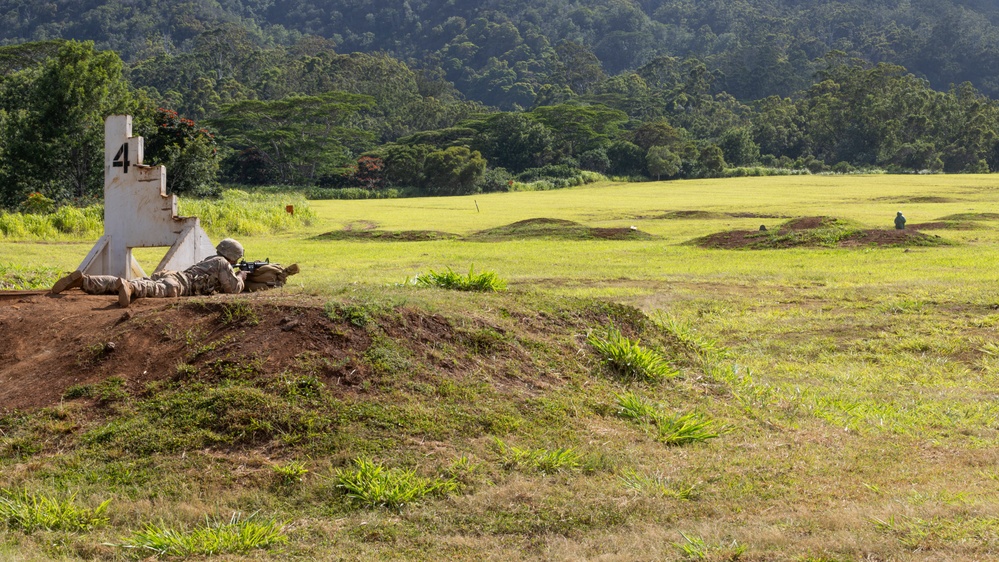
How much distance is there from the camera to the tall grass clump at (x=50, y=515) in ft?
15.3

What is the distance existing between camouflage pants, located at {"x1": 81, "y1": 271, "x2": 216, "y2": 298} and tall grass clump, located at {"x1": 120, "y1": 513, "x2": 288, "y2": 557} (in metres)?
3.64

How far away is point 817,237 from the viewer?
69.6ft

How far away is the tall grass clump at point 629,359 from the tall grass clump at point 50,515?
3.93 m

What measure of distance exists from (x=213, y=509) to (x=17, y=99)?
41.7 m

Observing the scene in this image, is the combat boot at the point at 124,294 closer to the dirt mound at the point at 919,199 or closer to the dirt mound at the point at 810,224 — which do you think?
the dirt mound at the point at 810,224

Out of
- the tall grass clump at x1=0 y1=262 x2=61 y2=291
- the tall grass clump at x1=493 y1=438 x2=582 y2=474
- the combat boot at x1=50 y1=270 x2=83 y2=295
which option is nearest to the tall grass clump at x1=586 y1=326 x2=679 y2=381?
the tall grass clump at x1=493 y1=438 x2=582 y2=474

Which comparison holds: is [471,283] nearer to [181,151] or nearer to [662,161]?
[181,151]

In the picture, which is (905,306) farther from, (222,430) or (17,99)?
(17,99)

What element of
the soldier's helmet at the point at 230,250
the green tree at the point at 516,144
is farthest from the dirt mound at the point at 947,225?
the green tree at the point at 516,144

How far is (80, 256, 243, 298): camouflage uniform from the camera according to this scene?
323 inches

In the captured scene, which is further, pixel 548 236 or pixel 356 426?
pixel 548 236

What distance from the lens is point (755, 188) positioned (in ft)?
160

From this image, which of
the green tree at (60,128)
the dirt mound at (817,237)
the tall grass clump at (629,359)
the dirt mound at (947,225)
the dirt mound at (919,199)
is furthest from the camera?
the dirt mound at (919,199)

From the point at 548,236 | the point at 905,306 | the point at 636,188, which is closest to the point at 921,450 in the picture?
the point at 905,306
